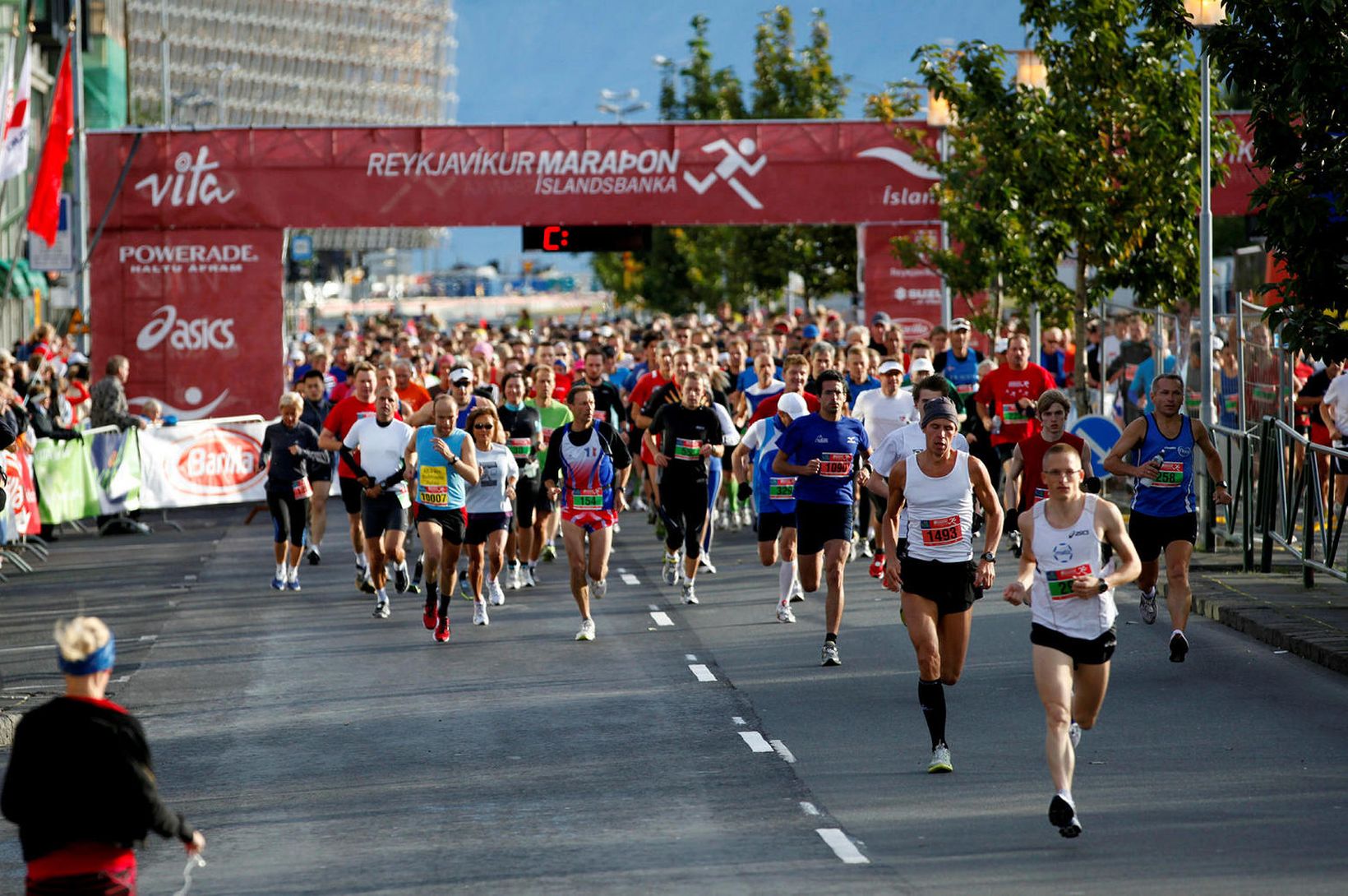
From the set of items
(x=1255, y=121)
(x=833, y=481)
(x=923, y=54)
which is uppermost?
(x=923, y=54)

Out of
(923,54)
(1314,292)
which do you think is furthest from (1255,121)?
(923,54)

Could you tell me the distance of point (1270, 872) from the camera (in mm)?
7703

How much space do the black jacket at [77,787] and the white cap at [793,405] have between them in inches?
381

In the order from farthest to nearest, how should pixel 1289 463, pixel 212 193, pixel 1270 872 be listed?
pixel 212 193 → pixel 1289 463 → pixel 1270 872

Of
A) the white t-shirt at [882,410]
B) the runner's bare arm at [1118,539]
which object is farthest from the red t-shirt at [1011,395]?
the runner's bare arm at [1118,539]

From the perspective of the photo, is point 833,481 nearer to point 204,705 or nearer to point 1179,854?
point 204,705

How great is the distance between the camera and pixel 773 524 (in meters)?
15.3

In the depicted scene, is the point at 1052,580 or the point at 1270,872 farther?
the point at 1052,580

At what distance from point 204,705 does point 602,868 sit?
488 centimetres

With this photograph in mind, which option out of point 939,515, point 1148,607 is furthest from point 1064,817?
point 1148,607

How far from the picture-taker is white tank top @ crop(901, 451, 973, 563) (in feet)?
33.1

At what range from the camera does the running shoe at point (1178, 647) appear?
12.7 metres

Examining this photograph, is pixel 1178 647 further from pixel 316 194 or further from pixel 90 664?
pixel 316 194

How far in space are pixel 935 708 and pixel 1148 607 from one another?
16.4 feet
